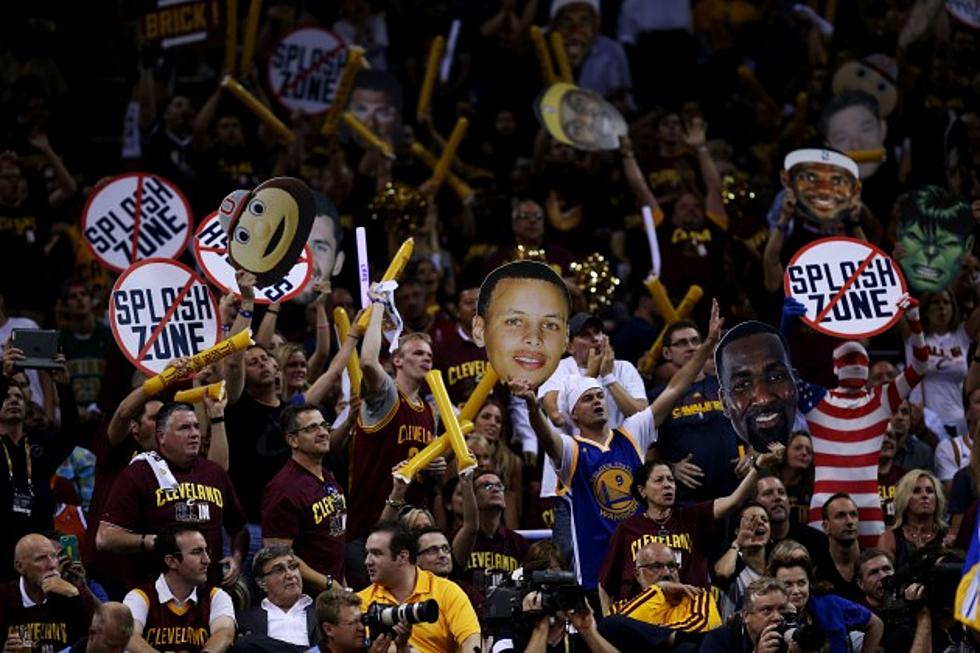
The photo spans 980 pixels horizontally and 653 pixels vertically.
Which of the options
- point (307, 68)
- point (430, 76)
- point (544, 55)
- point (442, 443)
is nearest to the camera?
point (442, 443)

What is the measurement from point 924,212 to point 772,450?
12.7 ft

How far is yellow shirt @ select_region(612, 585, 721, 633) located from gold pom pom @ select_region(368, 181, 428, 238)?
4836 millimetres

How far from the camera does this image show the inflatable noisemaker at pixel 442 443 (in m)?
12.7

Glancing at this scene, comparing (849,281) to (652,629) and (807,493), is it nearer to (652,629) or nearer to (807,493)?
(807,493)

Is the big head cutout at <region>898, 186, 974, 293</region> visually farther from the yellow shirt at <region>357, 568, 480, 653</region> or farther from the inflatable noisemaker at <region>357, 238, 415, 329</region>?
the yellow shirt at <region>357, 568, 480, 653</region>

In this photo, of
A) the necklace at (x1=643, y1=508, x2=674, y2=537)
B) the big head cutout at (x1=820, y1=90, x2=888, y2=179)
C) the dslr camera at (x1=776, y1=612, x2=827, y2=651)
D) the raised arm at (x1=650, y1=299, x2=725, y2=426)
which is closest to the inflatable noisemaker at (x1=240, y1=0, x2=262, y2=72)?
the big head cutout at (x1=820, y1=90, x2=888, y2=179)

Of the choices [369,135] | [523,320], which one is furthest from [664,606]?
[369,135]

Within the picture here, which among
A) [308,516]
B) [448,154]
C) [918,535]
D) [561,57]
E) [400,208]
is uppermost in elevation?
[561,57]

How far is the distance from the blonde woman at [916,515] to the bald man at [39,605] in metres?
4.74

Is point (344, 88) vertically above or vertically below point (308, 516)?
above

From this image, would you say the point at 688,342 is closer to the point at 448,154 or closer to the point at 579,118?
the point at 579,118

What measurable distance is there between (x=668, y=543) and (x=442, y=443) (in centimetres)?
131

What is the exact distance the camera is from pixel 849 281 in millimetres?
14547

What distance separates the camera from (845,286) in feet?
47.6
